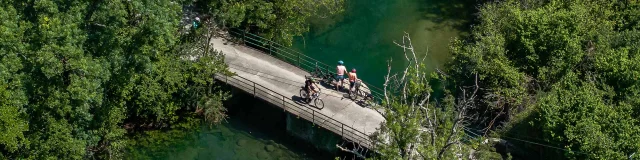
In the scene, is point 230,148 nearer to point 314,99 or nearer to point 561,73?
point 314,99

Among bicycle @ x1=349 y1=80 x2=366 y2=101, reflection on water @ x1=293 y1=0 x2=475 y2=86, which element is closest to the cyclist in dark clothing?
bicycle @ x1=349 y1=80 x2=366 y2=101

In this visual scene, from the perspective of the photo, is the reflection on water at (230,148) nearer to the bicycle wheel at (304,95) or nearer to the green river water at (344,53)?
the green river water at (344,53)

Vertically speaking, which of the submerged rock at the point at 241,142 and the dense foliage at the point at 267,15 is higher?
the dense foliage at the point at 267,15

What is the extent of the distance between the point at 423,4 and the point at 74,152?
28233 mm

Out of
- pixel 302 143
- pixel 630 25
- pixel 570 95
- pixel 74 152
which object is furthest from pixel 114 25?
pixel 630 25

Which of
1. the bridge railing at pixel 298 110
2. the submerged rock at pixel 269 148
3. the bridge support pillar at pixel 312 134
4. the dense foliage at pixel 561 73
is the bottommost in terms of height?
the submerged rock at pixel 269 148

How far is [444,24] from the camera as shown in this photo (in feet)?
A: 157

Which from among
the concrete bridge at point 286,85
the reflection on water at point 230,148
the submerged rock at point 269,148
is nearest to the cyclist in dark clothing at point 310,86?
the concrete bridge at point 286,85

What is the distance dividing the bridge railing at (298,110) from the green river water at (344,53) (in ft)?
5.40

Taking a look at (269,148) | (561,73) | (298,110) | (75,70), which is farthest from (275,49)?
(75,70)

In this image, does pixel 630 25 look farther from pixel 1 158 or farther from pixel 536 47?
pixel 1 158

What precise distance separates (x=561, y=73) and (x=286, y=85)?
12.1 meters

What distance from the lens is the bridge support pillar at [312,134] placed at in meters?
33.4

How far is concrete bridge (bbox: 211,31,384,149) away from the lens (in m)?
32.8
